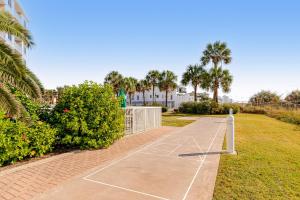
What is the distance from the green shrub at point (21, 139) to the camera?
5.27 meters

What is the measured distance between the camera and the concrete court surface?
385 cm

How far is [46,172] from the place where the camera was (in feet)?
16.4

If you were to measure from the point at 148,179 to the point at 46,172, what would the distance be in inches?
100

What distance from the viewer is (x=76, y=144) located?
25.6 ft

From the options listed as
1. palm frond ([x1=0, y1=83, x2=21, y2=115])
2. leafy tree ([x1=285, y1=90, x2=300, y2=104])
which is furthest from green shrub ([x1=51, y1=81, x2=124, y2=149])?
leafy tree ([x1=285, y1=90, x2=300, y2=104])

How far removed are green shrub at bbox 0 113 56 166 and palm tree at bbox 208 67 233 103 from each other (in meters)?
32.1

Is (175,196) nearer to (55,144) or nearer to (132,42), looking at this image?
(55,144)

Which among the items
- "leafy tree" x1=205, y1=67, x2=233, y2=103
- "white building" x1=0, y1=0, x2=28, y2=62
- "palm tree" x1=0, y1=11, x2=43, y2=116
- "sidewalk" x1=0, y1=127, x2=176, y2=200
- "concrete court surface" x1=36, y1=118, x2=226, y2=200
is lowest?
"concrete court surface" x1=36, y1=118, x2=226, y2=200

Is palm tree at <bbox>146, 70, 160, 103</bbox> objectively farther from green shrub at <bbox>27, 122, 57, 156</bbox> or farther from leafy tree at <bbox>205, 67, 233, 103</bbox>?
green shrub at <bbox>27, 122, 57, 156</bbox>

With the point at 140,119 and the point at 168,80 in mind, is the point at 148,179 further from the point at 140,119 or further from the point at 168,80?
the point at 168,80

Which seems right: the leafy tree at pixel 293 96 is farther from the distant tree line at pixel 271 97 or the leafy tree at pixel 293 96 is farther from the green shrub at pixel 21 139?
the green shrub at pixel 21 139

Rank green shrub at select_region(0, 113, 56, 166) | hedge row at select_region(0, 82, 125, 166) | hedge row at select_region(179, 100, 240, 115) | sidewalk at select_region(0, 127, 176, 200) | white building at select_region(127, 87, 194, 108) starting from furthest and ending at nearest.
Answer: white building at select_region(127, 87, 194, 108), hedge row at select_region(179, 100, 240, 115), hedge row at select_region(0, 82, 125, 166), green shrub at select_region(0, 113, 56, 166), sidewalk at select_region(0, 127, 176, 200)

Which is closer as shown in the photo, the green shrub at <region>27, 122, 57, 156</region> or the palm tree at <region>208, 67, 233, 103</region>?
the green shrub at <region>27, 122, 57, 156</region>

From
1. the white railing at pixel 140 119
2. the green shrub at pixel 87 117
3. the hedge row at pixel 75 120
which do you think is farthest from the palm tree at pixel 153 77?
the green shrub at pixel 87 117
